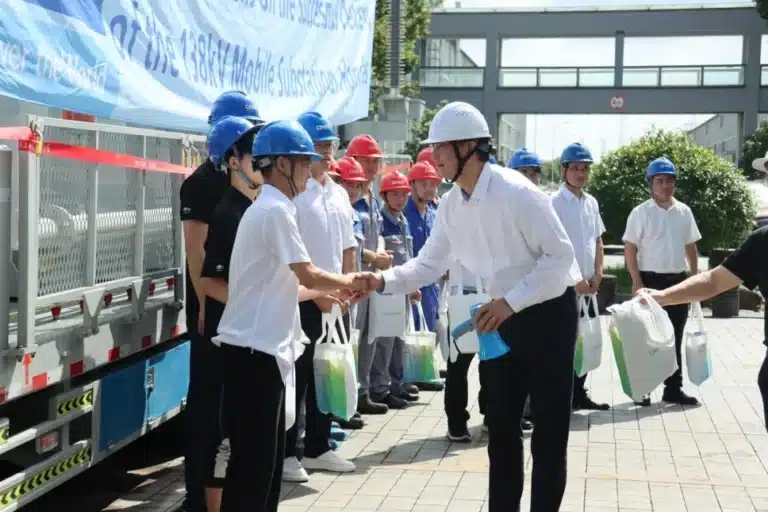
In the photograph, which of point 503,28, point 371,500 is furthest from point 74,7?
point 503,28

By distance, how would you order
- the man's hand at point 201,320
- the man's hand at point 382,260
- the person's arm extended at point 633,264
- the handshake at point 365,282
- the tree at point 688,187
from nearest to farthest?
the man's hand at point 201,320 < the handshake at point 365,282 < the man's hand at point 382,260 < the person's arm extended at point 633,264 < the tree at point 688,187

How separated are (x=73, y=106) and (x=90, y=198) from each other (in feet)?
1.49

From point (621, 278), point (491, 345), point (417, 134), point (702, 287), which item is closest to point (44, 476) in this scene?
point (491, 345)

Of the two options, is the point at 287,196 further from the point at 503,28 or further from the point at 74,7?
the point at 503,28

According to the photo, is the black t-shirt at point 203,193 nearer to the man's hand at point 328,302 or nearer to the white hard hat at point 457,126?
the man's hand at point 328,302

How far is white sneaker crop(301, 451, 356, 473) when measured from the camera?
6911 mm

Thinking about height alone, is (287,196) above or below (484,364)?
above

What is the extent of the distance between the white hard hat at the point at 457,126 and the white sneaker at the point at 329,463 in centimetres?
265

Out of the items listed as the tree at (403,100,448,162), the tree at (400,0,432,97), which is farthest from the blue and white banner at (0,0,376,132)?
the tree at (403,100,448,162)

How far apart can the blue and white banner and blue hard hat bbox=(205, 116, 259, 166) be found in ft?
2.27

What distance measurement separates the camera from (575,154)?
344 inches

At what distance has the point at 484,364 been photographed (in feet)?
17.2

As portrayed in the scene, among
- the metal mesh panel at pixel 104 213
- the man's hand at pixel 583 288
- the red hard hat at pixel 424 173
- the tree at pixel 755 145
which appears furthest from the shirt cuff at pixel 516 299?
the tree at pixel 755 145

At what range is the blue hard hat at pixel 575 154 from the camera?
344 inches
